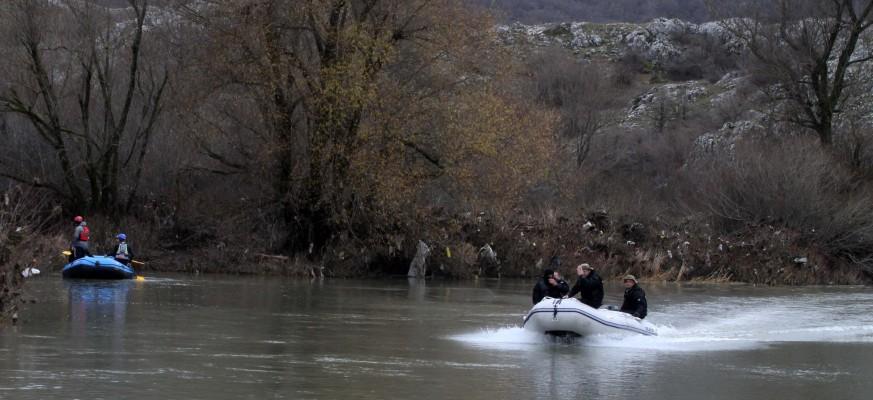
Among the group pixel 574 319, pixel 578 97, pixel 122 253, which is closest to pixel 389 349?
pixel 574 319

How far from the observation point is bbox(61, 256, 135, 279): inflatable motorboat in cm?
3045

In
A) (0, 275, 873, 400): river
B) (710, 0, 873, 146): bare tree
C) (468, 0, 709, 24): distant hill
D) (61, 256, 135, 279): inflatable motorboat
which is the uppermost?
(468, 0, 709, 24): distant hill

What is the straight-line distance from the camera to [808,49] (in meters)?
47.0

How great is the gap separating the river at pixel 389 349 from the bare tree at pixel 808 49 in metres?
18.3

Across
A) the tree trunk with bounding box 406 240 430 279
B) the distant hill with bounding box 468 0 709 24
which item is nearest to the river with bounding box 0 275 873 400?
the tree trunk with bounding box 406 240 430 279

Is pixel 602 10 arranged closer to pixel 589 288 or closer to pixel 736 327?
pixel 736 327

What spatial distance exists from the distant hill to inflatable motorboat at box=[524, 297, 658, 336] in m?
112

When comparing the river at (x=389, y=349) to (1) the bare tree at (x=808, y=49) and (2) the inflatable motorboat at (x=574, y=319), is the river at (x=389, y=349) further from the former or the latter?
(1) the bare tree at (x=808, y=49)

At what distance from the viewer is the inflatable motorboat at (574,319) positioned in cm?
2019

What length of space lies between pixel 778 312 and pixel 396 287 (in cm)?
1088

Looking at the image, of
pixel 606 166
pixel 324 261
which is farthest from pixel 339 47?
pixel 606 166

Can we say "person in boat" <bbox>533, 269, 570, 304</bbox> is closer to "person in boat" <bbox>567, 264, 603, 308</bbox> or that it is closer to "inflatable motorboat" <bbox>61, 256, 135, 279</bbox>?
"person in boat" <bbox>567, 264, 603, 308</bbox>

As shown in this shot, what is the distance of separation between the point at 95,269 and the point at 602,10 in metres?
119

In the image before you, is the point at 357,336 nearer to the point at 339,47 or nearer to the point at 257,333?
the point at 257,333
